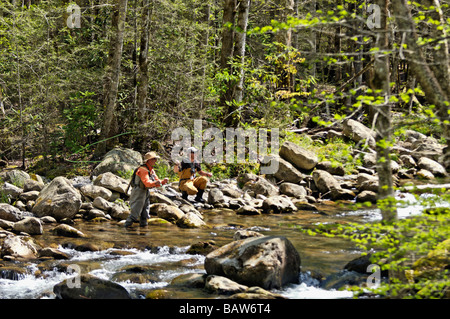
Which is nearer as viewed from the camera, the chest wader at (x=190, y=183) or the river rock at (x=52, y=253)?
the river rock at (x=52, y=253)

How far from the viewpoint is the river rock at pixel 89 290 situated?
18.7 feet

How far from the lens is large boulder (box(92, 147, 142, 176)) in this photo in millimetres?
13555

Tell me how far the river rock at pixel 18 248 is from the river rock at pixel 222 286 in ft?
10.3

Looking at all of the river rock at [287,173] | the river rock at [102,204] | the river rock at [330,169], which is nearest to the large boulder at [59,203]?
the river rock at [102,204]

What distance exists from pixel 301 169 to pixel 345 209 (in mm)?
3306

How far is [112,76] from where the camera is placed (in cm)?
1452

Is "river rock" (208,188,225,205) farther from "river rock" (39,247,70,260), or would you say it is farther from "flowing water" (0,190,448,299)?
"river rock" (39,247,70,260)

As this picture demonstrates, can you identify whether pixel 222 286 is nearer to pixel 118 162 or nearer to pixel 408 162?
pixel 118 162

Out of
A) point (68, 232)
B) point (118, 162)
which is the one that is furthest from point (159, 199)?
point (68, 232)

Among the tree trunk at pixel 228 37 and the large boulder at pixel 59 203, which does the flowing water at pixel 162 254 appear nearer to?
the large boulder at pixel 59 203

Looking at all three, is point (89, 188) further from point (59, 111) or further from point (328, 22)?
point (328, 22)

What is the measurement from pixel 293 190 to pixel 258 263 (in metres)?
7.68

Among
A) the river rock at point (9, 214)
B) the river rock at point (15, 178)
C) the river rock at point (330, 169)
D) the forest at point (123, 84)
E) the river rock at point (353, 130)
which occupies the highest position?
the forest at point (123, 84)

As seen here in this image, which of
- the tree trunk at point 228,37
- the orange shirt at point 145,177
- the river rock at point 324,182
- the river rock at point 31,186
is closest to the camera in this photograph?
the orange shirt at point 145,177
